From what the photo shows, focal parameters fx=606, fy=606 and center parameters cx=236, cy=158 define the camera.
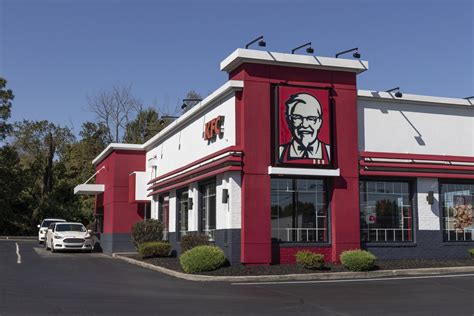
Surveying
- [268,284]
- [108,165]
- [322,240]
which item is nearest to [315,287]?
[268,284]

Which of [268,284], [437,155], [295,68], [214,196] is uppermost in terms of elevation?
[295,68]

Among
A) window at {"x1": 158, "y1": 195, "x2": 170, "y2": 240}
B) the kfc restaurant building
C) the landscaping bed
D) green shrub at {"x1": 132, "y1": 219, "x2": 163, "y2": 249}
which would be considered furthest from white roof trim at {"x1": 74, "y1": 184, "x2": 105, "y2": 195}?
the landscaping bed

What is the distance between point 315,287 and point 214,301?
389 centimetres

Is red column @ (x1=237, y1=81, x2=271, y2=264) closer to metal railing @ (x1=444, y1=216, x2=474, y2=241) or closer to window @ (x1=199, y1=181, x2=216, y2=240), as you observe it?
window @ (x1=199, y1=181, x2=216, y2=240)

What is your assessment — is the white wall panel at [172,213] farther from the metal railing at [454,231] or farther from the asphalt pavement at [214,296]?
the metal railing at [454,231]

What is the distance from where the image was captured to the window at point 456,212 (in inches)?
923

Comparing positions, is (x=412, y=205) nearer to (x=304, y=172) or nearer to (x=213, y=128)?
(x=304, y=172)

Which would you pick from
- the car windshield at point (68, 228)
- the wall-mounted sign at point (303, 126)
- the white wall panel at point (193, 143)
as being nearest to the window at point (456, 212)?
the wall-mounted sign at point (303, 126)

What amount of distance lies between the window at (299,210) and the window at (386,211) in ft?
5.73

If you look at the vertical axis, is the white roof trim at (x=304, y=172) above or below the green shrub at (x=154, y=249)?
above

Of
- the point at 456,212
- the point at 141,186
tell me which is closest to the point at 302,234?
the point at 456,212

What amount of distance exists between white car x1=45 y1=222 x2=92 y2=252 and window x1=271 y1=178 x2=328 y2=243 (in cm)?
1348

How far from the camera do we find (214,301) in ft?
43.1

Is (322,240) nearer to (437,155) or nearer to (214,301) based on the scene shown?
(437,155)
